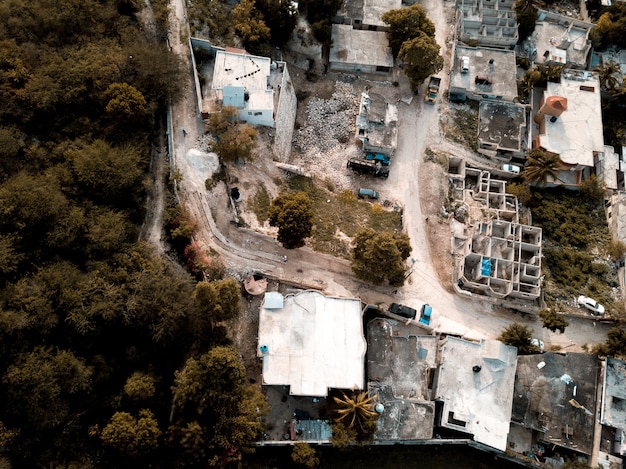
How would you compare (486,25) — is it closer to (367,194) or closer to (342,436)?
(367,194)

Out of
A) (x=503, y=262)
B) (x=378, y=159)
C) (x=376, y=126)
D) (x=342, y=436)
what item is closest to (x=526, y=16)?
(x=376, y=126)

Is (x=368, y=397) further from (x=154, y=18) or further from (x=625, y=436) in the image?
(x=154, y=18)

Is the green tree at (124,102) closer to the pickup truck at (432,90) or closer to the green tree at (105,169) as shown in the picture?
the green tree at (105,169)

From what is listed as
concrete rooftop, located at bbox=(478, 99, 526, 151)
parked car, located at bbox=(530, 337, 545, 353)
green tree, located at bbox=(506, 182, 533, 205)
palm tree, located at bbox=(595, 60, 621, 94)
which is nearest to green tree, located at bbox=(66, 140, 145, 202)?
concrete rooftop, located at bbox=(478, 99, 526, 151)

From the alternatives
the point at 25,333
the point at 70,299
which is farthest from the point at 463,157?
the point at 25,333

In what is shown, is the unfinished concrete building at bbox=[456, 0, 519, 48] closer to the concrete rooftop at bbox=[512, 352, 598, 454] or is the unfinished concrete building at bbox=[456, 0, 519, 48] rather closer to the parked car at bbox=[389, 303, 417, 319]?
the parked car at bbox=[389, 303, 417, 319]
